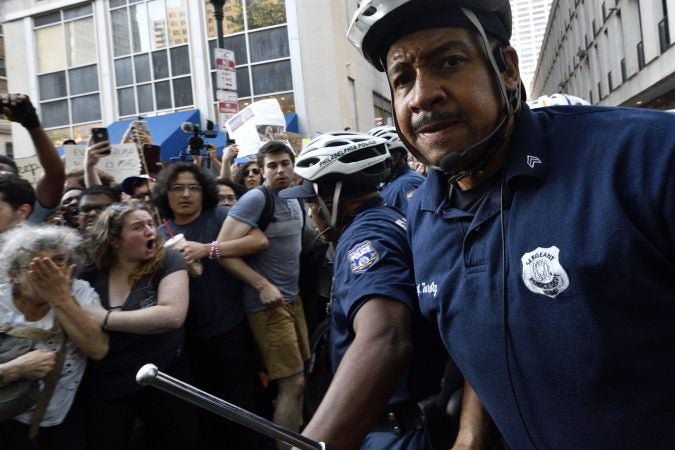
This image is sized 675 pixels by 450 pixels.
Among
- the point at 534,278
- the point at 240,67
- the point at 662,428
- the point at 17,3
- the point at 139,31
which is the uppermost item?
the point at 17,3

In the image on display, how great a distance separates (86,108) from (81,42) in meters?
Result: 2.85

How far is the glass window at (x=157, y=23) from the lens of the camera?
2189 centimetres

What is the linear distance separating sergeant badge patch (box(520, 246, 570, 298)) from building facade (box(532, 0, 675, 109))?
22678 mm

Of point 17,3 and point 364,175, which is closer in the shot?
point 364,175

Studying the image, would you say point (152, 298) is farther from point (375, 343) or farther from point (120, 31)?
point (120, 31)

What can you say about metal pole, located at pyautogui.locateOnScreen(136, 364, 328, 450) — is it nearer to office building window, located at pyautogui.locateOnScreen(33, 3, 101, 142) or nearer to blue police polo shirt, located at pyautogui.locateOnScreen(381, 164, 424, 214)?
blue police polo shirt, located at pyautogui.locateOnScreen(381, 164, 424, 214)

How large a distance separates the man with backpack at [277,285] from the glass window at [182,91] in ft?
59.1

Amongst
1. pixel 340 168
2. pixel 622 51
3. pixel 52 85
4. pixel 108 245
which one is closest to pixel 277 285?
pixel 108 245

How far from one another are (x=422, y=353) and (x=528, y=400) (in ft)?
2.00

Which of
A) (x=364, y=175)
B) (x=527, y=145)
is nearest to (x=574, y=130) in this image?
(x=527, y=145)

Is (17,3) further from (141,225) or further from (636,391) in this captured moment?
(636,391)

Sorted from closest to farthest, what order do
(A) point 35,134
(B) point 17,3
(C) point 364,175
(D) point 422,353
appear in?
1. (D) point 422,353
2. (C) point 364,175
3. (A) point 35,134
4. (B) point 17,3

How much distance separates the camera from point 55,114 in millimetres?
23812

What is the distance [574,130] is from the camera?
1.33m
